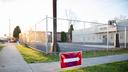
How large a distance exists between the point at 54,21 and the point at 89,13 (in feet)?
83.2

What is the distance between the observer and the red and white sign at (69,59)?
528cm

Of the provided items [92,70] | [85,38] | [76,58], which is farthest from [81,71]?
[85,38]

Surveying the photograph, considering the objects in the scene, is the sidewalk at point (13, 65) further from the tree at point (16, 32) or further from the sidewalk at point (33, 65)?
the tree at point (16, 32)

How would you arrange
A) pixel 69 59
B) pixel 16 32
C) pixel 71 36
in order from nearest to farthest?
pixel 69 59, pixel 71 36, pixel 16 32

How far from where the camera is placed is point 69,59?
5.42 metres

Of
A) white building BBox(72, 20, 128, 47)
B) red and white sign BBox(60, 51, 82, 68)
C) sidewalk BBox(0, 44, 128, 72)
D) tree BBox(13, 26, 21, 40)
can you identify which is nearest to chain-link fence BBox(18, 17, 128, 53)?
white building BBox(72, 20, 128, 47)

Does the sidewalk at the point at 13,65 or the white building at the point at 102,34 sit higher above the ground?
the white building at the point at 102,34

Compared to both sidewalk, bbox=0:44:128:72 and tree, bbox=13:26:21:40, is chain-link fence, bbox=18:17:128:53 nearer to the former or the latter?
sidewalk, bbox=0:44:128:72

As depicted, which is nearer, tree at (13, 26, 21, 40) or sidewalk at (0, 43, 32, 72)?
sidewalk at (0, 43, 32, 72)

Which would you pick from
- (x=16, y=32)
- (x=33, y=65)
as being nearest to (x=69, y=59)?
(x=33, y=65)

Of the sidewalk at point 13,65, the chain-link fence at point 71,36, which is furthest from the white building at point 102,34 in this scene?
the sidewalk at point 13,65

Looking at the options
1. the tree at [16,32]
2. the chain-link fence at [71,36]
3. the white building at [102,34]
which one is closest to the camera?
the chain-link fence at [71,36]

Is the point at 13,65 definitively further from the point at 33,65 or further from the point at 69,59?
the point at 69,59

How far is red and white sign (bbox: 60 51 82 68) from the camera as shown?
5.28 metres
